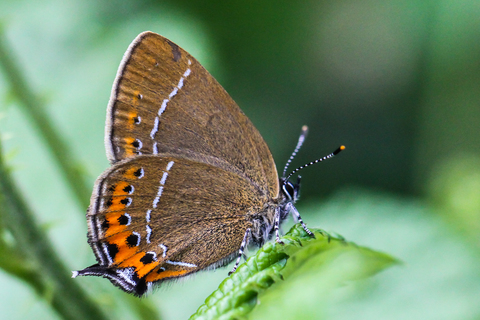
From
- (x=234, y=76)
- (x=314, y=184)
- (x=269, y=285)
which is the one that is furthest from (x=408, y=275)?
(x=234, y=76)

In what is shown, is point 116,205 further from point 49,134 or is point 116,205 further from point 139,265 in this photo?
point 49,134

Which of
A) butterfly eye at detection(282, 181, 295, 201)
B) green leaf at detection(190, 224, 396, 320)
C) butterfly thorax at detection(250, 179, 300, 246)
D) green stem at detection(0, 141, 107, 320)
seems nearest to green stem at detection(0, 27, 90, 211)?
green stem at detection(0, 141, 107, 320)

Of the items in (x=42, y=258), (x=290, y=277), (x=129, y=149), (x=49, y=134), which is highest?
(x=49, y=134)

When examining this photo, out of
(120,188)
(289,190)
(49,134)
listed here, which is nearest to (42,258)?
(120,188)

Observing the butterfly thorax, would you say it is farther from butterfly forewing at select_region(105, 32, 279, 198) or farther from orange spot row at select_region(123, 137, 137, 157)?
orange spot row at select_region(123, 137, 137, 157)

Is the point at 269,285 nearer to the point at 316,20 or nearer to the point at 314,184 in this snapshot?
the point at 314,184

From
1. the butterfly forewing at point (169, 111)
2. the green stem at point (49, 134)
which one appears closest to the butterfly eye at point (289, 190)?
the butterfly forewing at point (169, 111)

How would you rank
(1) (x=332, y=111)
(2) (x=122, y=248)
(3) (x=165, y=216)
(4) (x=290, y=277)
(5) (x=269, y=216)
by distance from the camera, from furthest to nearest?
(1) (x=332, y=111), (5) (x=269, y=216), (3) (x=165, y=216), (2) (x=122, y=248), (4) (x=290, y=277)

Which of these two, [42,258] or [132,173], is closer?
[42,258]
